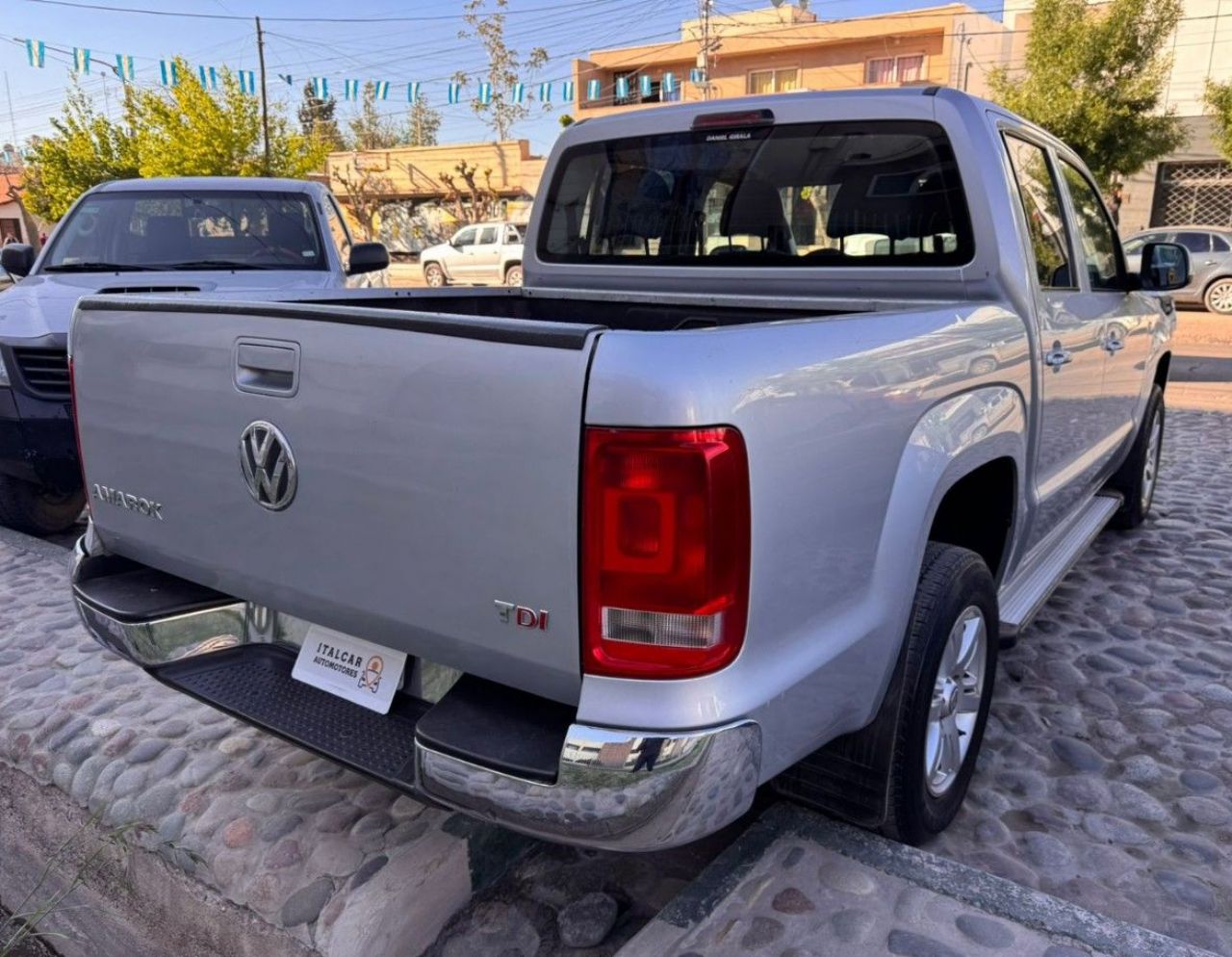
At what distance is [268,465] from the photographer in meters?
2.24

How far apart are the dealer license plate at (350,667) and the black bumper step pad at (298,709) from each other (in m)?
0.02

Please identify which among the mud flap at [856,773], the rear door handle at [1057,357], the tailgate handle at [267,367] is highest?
the tailgate handle at [267,367]

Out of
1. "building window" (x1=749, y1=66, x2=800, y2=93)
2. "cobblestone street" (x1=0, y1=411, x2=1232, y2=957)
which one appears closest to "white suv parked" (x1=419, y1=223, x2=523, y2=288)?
"building window" (x1=749, y1=66, x2=800, y2=93)

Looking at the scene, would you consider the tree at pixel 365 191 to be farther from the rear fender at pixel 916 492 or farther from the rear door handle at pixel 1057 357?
the rear fender at pixel 916 492

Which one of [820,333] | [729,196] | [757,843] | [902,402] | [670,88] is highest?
[670,88]

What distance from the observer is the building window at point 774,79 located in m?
35.9

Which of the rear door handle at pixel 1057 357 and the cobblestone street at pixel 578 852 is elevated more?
the rear door handle at pixel 1057 357

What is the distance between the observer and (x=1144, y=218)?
25203 millimetres

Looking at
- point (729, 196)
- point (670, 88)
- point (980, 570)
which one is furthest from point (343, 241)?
point (670, 88)

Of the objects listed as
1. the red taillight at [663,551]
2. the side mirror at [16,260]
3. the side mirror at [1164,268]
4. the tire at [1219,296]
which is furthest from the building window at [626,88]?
the red taillight at [663,551]

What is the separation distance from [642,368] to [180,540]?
147 cm

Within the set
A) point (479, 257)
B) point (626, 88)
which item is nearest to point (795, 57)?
point (626, 88)

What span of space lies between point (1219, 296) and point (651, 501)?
19190mm

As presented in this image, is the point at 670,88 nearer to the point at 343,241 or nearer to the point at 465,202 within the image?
the point at 465,202
